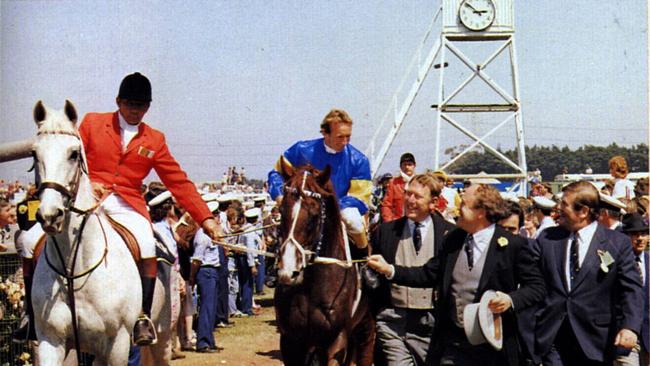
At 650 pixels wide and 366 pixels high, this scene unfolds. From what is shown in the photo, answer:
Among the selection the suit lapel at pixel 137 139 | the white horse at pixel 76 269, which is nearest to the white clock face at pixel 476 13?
the suit lapel at pixel 137 139

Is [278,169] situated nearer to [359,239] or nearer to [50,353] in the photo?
[359,239]

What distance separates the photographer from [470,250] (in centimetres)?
636

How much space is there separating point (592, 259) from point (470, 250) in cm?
117

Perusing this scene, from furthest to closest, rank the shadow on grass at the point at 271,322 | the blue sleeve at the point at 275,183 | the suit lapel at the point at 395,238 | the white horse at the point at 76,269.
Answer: the shadow on grass at the point at 271,322 → the blue sleeve at the point at 275,183 → the suit lapel at the point at 395,238 → the white horse at the point at 76,269

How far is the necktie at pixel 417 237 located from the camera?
→ 7398 millimetres

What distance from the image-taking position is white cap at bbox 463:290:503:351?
5824 millimetres

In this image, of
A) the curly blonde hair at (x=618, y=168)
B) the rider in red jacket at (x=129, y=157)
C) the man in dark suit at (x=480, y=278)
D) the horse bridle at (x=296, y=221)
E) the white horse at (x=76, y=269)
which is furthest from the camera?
the curly blonde hair at (x=618, y=168)

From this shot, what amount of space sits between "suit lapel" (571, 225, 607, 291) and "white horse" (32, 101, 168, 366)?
354 centimetres

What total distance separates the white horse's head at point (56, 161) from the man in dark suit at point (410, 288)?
2.73 m

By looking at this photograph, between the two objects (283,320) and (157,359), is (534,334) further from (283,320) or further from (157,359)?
(157,359)

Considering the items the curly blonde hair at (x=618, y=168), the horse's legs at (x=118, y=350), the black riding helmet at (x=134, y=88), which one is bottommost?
the horse's legs at (x=118, y=350)

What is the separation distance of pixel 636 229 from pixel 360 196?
2.61m

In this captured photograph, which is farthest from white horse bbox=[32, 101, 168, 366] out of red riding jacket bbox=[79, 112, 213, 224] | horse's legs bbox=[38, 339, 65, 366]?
red riding jacket bbox=[79, 112, 213, 224]

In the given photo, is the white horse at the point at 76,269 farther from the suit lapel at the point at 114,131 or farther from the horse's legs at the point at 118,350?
the suit lapel at the point at 114,131
